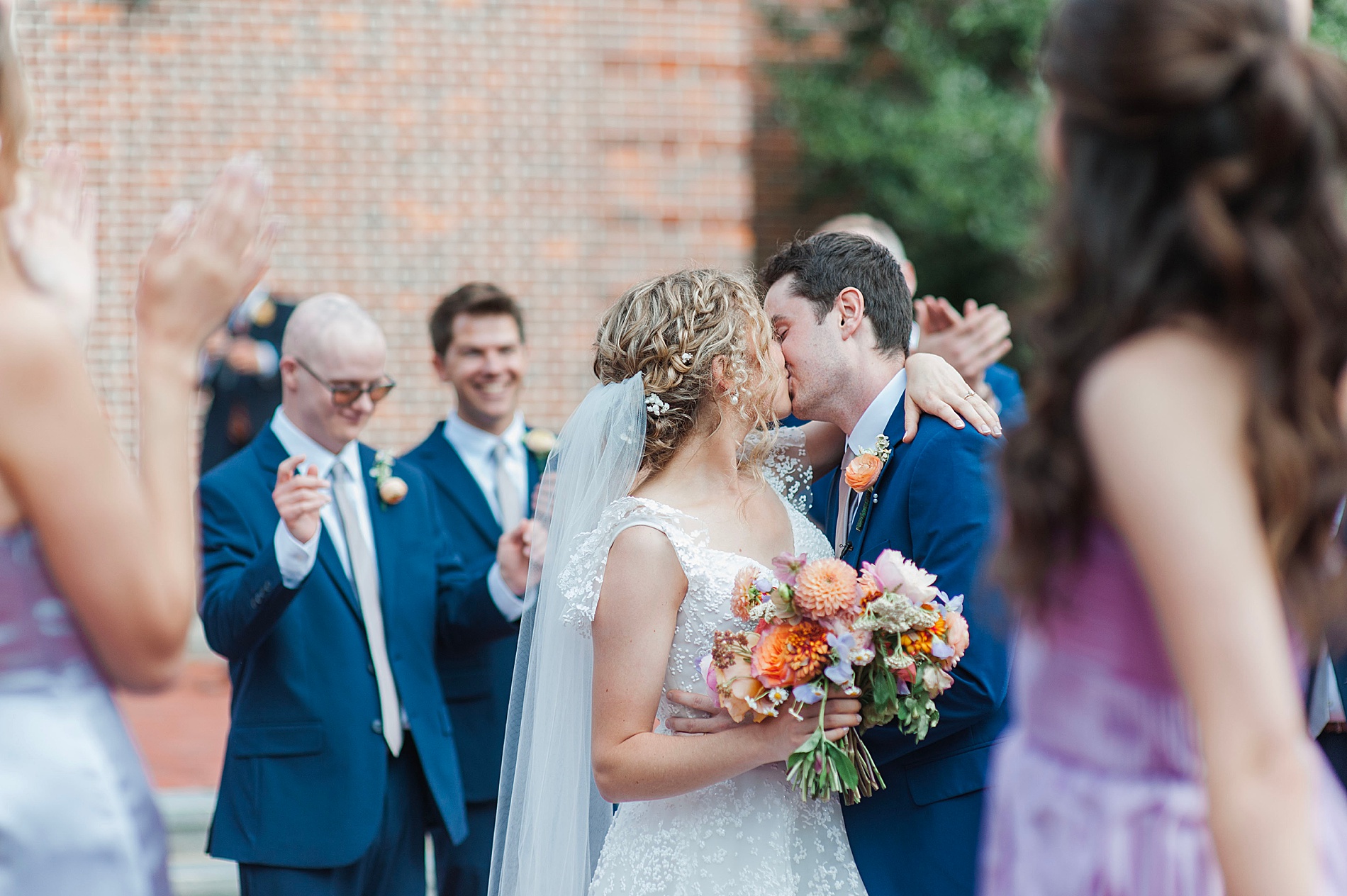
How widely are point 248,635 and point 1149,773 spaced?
261 cm

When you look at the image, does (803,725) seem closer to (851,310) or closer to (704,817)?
(704,817)

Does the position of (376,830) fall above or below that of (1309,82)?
below

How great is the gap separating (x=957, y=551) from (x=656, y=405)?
77cm

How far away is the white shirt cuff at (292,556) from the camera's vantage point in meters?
3.43

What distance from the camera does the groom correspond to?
279 centimetres

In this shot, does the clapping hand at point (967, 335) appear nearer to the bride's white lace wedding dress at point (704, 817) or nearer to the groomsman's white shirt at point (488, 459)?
the groomsman's white shirt at point (488, 459)

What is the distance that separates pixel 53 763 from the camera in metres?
1.69

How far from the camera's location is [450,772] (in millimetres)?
3893

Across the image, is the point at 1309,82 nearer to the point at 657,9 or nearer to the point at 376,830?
the point at 376,830

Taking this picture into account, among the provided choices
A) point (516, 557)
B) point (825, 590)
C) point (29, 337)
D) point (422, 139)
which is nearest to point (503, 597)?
point (516, 557)

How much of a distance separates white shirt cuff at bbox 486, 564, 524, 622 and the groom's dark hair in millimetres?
1401

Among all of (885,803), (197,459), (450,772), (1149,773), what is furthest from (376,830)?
(197,459)

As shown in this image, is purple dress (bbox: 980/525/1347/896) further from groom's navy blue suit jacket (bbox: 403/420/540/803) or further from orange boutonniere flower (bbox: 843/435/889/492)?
groom's navy blue suit jacket (bbox: 403/420/540/803)

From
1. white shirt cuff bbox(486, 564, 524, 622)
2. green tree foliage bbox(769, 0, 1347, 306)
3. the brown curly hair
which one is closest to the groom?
the brown curly hair
